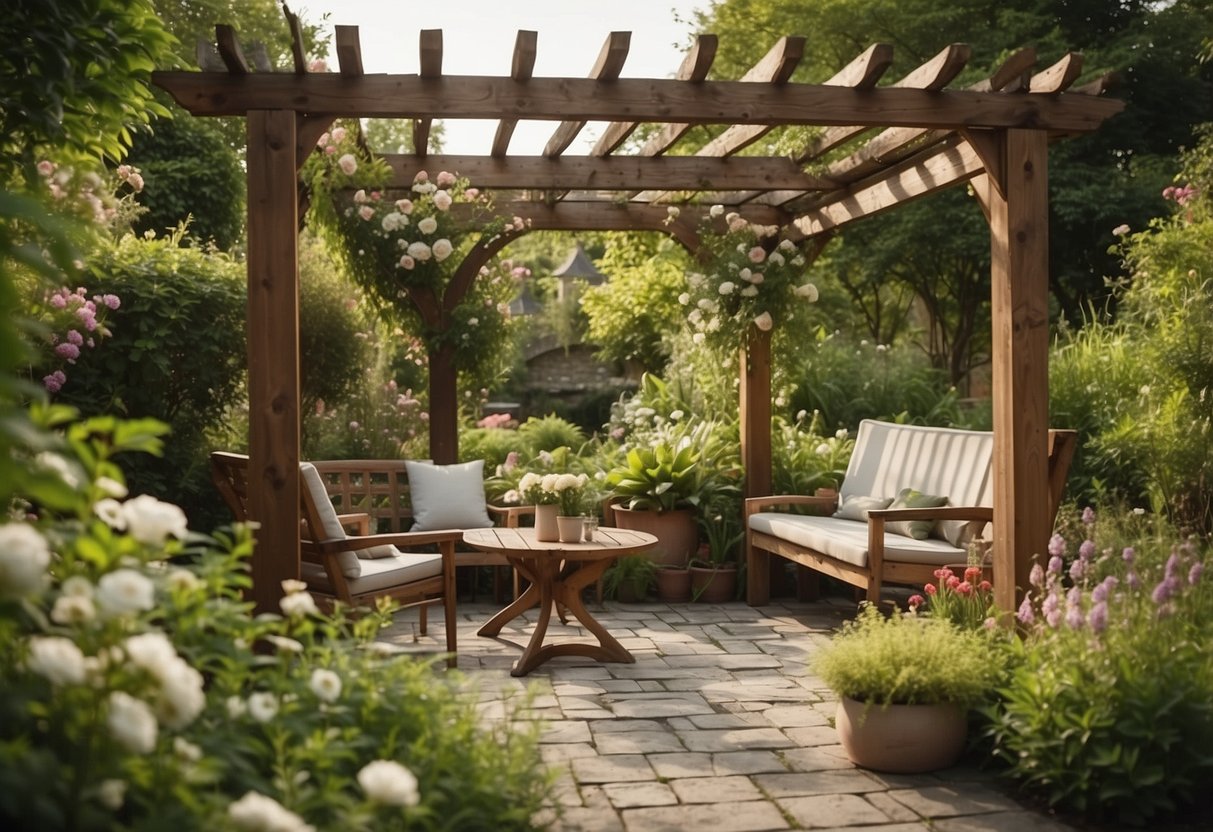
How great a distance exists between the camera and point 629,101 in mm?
4816

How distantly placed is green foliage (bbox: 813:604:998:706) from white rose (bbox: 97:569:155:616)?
101 inches

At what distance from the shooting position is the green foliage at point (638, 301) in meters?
11.6

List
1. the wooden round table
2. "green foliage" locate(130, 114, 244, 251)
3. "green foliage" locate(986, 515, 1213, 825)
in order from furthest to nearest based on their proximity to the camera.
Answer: "green foliage" locate(130, 114, 244, 251), the wooden round table, "green foliage" locate(986, 515, 1213, 825)

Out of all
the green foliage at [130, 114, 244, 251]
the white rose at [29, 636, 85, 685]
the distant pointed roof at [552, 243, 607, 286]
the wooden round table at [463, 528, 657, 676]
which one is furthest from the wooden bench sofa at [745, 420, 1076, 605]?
the distant pointed roof at [552, 243, 607, 286]

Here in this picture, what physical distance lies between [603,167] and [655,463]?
76.5 inches

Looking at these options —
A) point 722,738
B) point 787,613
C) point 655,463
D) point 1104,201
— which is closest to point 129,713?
point 722,738

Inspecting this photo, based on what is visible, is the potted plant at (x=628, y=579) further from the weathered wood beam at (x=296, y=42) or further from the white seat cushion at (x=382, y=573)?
the weathered wood beam at (x=296, y=42)

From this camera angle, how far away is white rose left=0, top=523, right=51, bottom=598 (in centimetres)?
165

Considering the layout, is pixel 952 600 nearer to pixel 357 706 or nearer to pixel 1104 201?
pixel 357 706

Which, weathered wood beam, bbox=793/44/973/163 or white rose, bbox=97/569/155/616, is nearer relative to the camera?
white rose, bbox=97/569/155/616

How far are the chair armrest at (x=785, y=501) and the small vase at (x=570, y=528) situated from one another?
6.21 feet

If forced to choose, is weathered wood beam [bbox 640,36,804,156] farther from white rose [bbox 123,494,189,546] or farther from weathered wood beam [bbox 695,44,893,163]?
white rose [bbox 123,494,189,546]

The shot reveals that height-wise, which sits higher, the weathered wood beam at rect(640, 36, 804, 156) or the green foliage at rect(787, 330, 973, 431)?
the weathered wood beam at rect(640, 36, 804, 156)

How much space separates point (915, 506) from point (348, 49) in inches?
145
